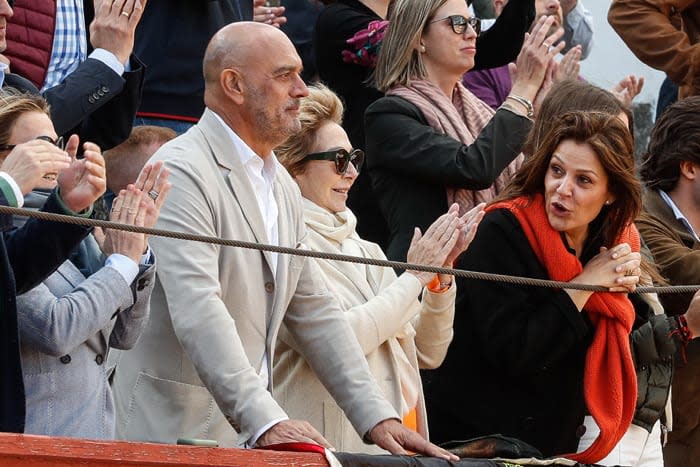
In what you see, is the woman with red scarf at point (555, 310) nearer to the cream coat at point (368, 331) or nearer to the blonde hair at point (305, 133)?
the cream coat at point (368, 331)

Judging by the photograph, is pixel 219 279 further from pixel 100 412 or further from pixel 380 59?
pixel 380 59

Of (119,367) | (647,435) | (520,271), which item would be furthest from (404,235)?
(119,367)

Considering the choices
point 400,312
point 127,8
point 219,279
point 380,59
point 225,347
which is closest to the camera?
point 225,347

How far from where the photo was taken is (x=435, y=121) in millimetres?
6508

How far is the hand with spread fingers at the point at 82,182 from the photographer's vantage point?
4410 mm

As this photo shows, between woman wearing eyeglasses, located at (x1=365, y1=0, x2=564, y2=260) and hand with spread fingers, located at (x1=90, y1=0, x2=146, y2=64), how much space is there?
3.71ft

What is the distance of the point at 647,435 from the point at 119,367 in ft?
6.40

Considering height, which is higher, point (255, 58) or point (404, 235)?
point (255, 58)

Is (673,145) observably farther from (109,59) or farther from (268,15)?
(109,59)

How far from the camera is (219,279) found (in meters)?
4.83

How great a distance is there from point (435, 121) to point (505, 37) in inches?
40.1

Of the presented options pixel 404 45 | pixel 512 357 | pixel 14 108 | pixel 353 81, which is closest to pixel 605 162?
pixel 512 357

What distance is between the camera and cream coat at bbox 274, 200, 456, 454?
5.28 metres

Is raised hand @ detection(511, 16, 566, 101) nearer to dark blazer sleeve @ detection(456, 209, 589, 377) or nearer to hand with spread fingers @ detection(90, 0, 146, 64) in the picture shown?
dark blazer sleeve @ detection(456, 209, 589, 377)
